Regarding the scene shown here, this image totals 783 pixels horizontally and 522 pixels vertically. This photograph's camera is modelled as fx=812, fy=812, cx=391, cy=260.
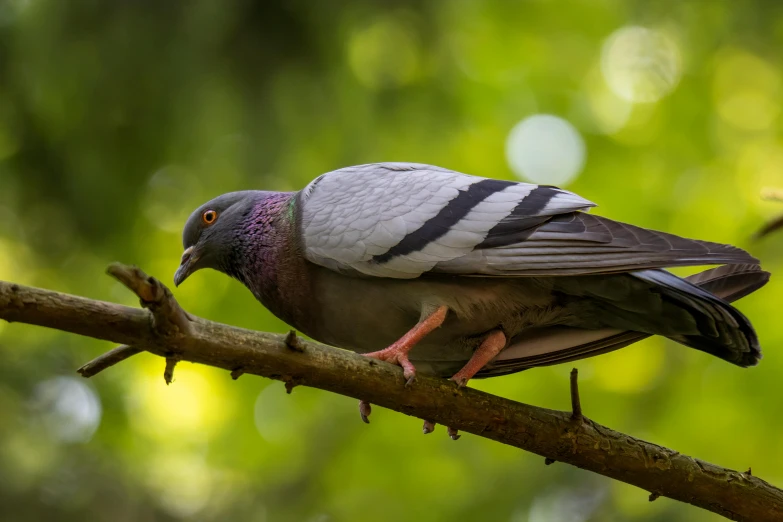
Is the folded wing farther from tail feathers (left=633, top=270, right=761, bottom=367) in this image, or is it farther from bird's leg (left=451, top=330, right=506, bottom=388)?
bird's leg (left=451, top=330, right=506, bottom=388)

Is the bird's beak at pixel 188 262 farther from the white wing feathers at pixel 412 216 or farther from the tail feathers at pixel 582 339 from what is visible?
the tail feathers at pixel 582 339

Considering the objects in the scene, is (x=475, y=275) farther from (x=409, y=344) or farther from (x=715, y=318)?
(x=715, y=318)

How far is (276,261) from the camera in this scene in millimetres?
4359

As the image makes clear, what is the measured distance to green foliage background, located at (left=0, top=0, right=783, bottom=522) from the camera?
6355mm

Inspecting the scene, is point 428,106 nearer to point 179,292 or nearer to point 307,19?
point 307,19

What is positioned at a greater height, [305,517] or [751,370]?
[751,370]

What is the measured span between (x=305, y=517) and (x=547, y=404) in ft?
8.28

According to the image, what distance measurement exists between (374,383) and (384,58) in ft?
18.6

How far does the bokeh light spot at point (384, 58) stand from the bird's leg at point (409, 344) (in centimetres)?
456

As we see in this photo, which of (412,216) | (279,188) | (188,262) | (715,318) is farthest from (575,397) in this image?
(279,188)

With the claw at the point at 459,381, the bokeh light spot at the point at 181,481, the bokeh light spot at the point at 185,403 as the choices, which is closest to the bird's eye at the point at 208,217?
the claw at the point at 459,381

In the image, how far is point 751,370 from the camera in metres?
7.64

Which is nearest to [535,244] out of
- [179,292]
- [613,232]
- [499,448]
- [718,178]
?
[613,232]

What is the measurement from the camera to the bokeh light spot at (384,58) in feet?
26.8
